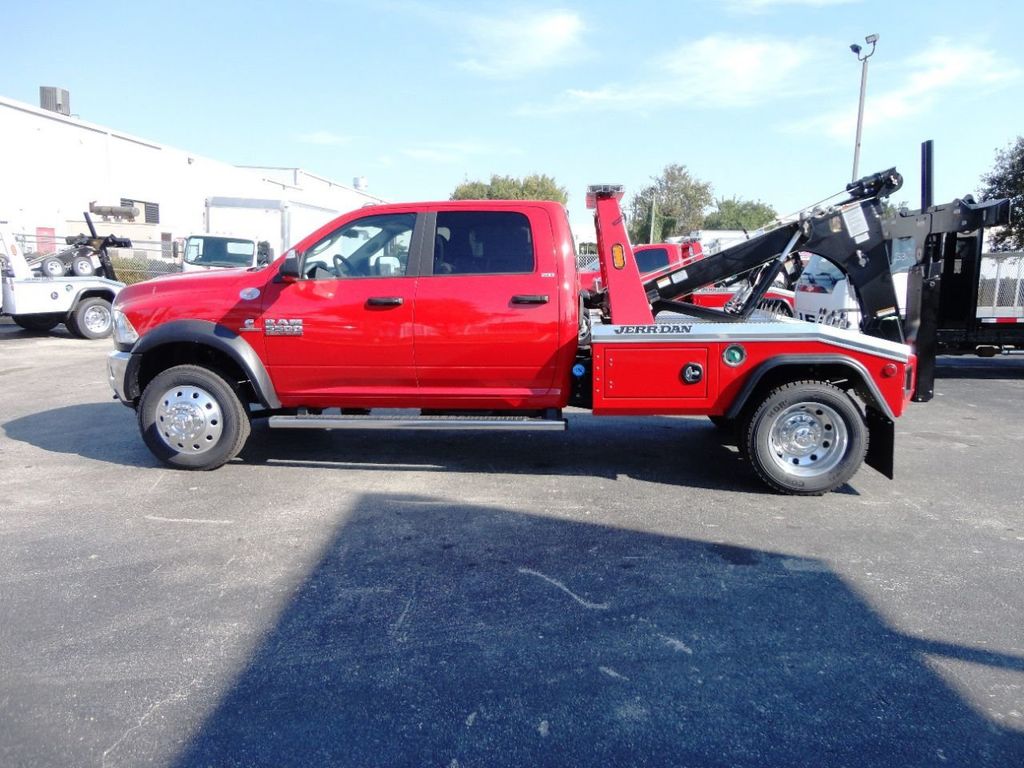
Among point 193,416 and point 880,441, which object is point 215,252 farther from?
point 880,441

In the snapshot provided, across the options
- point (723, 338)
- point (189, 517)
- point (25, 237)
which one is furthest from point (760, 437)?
point (25, 237)

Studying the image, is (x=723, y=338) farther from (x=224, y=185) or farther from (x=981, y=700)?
(x=224, y=185)

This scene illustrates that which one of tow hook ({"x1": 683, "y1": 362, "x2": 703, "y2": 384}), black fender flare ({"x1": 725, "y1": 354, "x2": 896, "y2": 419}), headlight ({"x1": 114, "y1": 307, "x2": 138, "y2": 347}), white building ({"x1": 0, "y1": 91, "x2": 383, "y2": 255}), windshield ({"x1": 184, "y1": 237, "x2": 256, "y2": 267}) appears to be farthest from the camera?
white building ({"x1": 0, "y1": 91, "x2": 383, "y2": 255})

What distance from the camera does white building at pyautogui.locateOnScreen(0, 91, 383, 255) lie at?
18203mm

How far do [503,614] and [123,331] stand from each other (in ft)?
13.4

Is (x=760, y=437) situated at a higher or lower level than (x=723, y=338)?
lower

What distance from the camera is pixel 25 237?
20.0 metres

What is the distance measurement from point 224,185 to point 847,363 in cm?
3740

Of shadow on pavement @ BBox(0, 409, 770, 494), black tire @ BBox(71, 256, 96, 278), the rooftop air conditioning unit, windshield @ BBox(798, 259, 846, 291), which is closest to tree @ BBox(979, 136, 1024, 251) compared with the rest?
windshield @ BBox(798, 259, 846, 291)

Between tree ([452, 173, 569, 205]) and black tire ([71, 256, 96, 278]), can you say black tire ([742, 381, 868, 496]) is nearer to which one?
black tire ([71, 256, 96, 278])

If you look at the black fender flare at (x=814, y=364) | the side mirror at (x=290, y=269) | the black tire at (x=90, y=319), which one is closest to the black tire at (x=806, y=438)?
the black fender flare at (x=814, y=364)

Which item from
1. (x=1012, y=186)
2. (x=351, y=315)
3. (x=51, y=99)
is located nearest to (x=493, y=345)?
(x=351, y=315)

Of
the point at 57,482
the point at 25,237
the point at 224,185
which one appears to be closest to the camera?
the point at 57,482

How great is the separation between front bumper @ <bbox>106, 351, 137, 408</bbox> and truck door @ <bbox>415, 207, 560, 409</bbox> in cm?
228
